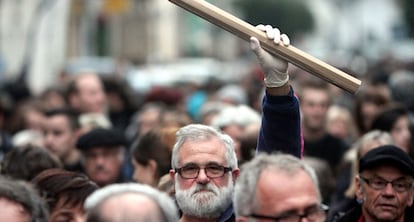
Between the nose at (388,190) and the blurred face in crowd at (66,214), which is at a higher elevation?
the nose at (388,190)

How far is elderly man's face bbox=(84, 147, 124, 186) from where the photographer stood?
11.0m

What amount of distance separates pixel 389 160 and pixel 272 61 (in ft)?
3.59

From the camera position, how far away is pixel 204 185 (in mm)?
7020

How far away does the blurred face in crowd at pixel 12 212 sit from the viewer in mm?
5961

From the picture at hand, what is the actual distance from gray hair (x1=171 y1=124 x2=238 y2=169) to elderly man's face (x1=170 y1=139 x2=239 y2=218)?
0.11 feet

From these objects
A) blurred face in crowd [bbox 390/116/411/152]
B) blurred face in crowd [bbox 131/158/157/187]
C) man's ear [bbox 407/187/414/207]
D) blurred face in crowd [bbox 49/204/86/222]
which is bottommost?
blurred face in crowd [bbox 49/204/86/222]

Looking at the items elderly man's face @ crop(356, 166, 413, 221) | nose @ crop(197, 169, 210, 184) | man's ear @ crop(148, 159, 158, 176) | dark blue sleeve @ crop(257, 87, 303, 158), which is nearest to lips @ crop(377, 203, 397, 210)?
elderly man's face @ crop(356, 166, 413, 221)

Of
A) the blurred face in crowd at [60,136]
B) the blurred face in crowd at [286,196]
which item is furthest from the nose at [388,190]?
the blurred face in crowd at [60,136]

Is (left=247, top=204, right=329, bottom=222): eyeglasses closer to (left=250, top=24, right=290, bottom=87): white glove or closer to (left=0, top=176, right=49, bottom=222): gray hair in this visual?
(left=0, top=176, right=49, bottom=222): gray hair

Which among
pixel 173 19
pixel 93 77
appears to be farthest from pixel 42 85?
pixel 173 19

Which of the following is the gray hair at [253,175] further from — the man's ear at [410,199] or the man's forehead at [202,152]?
the man's ear at [410,199]

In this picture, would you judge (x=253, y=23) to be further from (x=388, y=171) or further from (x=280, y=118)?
(x=280, y=118)

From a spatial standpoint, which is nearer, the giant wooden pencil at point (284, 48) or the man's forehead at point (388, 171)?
the giant wooden pencil at point (284, 48)

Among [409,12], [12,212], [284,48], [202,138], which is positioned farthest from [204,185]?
[409,12]
